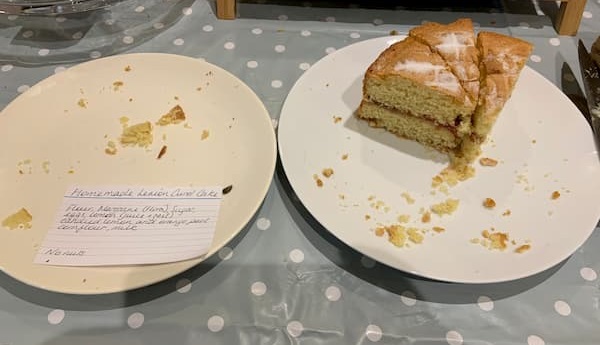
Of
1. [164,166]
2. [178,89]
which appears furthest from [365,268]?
[178,89]

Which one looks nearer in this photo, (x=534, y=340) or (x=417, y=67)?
(x=534, y=340)

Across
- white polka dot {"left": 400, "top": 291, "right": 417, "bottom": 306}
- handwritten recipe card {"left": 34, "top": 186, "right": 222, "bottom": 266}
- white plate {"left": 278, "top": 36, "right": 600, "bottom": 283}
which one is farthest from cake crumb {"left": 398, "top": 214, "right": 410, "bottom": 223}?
handwritten recipe card {"left": 34, "top": 186, "right": 222, "bottom": 266}

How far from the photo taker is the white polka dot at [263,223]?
986 millimetres

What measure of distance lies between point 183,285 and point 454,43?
2.40 feet

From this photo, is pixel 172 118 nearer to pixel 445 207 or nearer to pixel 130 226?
pixel 130 226

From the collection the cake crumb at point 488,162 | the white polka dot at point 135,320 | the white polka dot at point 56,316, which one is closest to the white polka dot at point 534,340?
the cake crumb at point 488,162

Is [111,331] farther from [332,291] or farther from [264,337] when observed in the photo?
[332,291]

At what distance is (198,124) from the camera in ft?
3.60

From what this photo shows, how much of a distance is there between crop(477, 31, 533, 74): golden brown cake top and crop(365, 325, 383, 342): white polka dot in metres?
0.56

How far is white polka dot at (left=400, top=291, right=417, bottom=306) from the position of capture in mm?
886

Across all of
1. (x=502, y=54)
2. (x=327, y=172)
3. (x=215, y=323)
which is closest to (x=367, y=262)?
(x=327, y=172)

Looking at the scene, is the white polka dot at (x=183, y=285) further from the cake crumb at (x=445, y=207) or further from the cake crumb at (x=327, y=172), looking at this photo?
the cake crumb at (x=445, y=207)

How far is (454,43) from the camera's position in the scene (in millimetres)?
1057

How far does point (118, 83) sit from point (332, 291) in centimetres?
69
